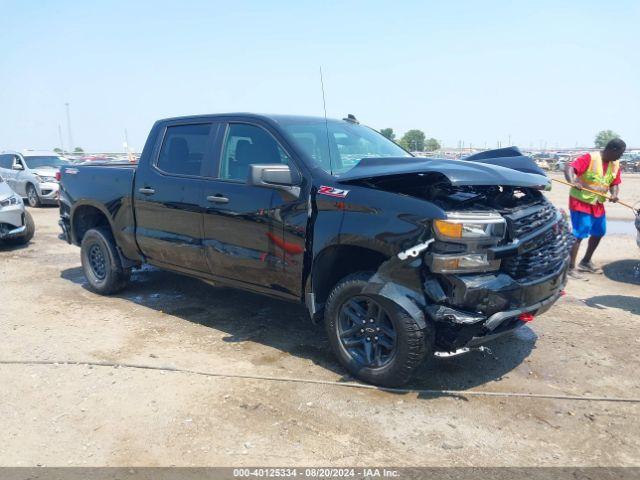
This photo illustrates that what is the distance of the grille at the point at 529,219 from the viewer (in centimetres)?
341

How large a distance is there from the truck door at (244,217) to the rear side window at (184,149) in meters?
0.28

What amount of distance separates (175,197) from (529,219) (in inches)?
120

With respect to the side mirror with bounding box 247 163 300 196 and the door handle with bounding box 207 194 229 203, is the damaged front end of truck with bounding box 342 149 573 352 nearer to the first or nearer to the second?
the side mirror with bounding box 247 163 300 196

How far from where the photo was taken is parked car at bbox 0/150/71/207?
585 inches

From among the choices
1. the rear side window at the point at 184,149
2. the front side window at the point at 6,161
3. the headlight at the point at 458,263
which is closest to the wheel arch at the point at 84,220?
the rear side window at the point at 184,149

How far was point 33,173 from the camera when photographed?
15.2 metres

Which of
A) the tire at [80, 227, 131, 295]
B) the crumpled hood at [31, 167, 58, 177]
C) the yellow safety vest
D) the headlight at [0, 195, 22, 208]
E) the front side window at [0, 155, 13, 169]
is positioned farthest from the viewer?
the front side window at [0, 155, 13, 169]

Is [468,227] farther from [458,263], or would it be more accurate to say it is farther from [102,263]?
[102,263]

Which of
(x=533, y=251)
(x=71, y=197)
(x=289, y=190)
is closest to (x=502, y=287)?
(x=533, y=251)

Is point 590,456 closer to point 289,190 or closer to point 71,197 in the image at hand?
point 289,190

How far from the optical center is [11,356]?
4238 mm

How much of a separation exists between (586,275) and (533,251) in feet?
12.8

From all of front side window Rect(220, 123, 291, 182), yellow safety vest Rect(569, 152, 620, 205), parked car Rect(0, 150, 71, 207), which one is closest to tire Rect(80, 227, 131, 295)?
front side window Rect(220, 123, 291, 182)

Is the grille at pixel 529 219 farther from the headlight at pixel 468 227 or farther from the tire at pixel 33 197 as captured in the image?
the tire at pixel 33 197
